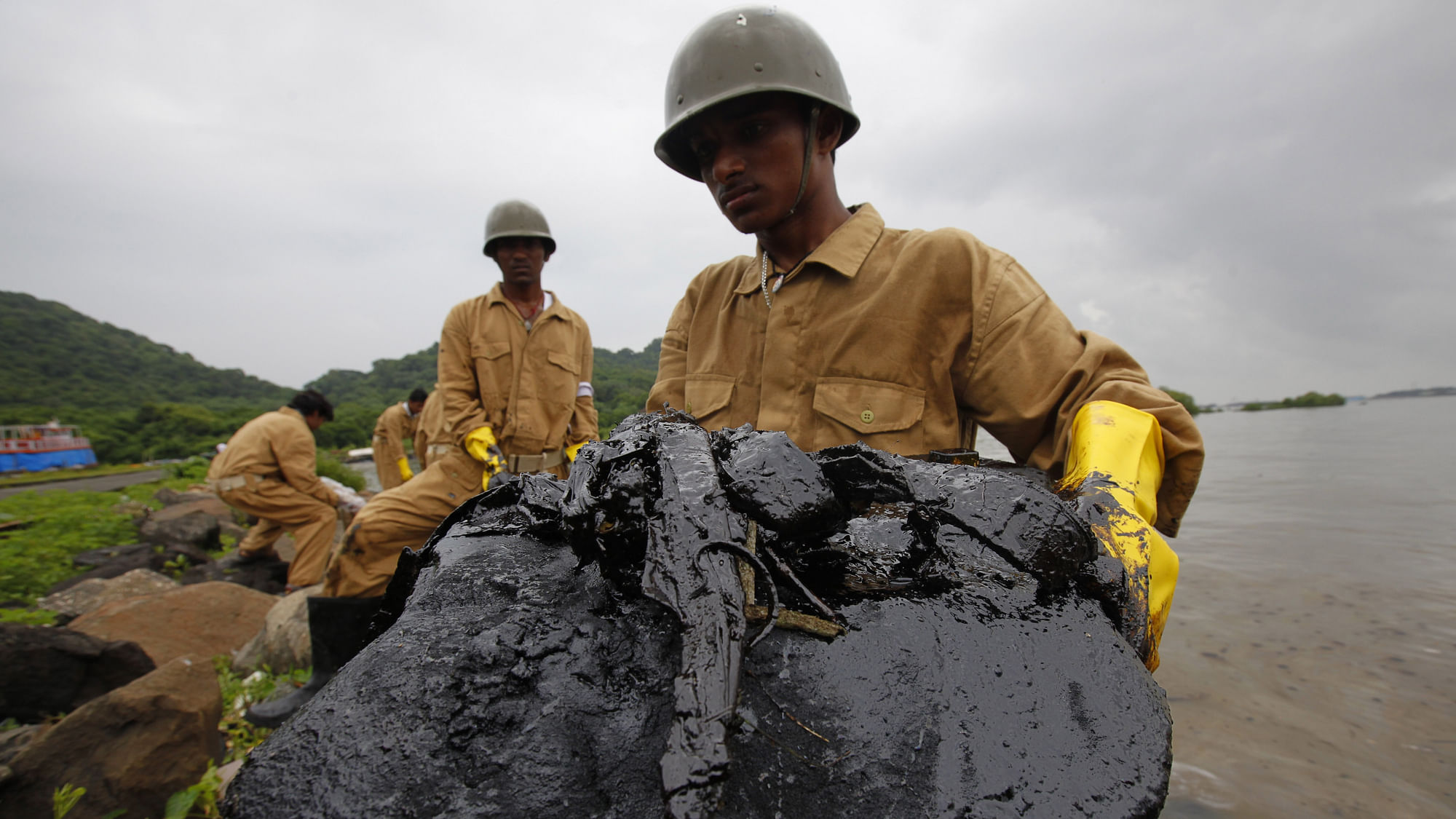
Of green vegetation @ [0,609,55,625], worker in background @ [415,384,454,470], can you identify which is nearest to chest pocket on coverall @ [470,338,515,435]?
worker in background @ [415,384,454,470]

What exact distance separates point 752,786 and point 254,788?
1.86 feet

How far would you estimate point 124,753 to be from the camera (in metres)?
2.32

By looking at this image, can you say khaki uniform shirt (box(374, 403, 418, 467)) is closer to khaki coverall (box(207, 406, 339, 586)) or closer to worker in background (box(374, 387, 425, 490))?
worker in background (box(374, 387, 425, 490))

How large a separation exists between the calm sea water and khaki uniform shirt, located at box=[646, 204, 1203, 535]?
199cm

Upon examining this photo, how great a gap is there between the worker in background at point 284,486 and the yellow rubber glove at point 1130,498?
6965 mm

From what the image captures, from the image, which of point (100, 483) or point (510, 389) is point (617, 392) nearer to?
point (510, 389)

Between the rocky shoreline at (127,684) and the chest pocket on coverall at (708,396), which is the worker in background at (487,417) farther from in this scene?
the chest pocket on coverall at (708,396)

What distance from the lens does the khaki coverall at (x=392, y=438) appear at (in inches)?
377

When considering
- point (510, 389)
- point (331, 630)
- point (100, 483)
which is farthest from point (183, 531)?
point (100, 483)

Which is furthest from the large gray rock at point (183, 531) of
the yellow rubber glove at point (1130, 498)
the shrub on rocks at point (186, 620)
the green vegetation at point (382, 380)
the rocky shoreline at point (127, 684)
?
the green vegetation at point (382, 380)

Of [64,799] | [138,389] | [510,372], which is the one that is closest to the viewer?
[64,799]

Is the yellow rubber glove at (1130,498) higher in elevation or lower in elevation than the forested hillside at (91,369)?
lower

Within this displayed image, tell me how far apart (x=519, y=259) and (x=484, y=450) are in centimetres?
164

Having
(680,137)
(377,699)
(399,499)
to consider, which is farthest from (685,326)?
(399,499)
